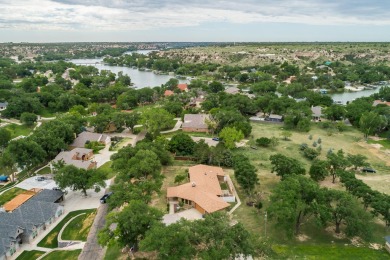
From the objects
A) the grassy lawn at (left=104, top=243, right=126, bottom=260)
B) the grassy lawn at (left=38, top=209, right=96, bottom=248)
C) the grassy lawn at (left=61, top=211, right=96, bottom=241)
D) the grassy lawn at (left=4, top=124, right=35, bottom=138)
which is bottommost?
the grassy lawn at (left=38, top=209, right=96, bottom=248)

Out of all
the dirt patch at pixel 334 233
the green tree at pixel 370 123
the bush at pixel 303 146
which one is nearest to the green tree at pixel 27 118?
the bush at pixel 303 146

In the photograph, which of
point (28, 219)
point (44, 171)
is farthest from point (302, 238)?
point (44, 171)

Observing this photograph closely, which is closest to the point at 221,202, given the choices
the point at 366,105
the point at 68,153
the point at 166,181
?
the point at 166,181

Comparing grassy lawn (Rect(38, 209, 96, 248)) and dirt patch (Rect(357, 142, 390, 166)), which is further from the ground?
dirt patch (Rect(357, 142, 390, 166))

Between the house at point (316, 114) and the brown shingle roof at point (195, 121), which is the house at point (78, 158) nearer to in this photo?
the brown shingle roof at point (195, 121)

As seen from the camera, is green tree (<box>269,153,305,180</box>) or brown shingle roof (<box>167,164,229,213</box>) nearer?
brown shingle roof (<box>167,164,229,213</box>)

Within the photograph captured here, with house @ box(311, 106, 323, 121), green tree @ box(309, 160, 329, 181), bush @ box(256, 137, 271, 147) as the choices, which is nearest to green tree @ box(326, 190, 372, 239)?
green tree @ box(309, 160, 329, 181)

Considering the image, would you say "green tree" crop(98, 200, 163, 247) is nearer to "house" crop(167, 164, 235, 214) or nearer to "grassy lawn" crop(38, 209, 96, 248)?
"grassy lawn" crop(38, 209, 96, 248)
